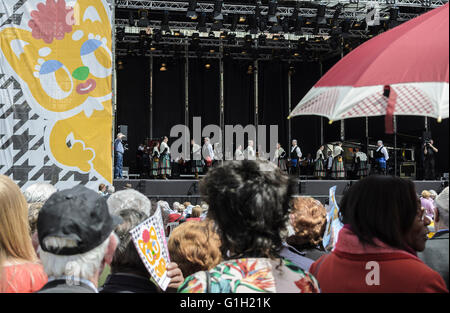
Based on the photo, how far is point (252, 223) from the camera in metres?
1.31

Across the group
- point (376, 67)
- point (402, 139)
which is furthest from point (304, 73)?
point (376, 67)

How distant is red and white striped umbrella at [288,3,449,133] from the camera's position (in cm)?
141

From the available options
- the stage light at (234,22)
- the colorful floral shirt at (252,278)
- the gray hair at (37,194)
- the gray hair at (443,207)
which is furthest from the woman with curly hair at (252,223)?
the stage light at (234,22)

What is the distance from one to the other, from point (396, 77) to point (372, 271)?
615 mm

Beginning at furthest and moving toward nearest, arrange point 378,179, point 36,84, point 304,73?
1. point 304,73
2. point 36,84
3. point 378,179

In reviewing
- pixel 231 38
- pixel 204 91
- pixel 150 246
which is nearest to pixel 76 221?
pixel 150 246

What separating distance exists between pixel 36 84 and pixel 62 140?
2.85 ft

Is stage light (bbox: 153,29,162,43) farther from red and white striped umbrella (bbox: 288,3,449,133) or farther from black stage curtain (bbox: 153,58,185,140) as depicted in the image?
red and white striped umbrella (bbox: 288,3,449,133)

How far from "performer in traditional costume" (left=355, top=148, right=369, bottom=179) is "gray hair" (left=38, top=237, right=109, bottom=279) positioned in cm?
1387

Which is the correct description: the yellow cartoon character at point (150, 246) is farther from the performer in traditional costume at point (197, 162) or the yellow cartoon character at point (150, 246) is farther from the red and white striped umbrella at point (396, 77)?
the performer in traditional costume at point (197, 162)

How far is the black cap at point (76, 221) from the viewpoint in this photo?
1339mm

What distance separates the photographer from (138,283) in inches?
63.2

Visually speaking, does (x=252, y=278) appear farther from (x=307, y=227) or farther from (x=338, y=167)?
(x=338, y=167)

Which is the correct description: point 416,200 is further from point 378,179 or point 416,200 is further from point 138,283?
point 138,283
